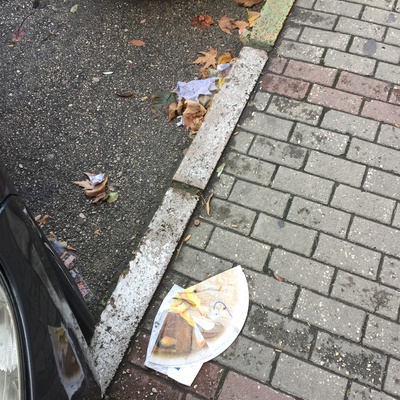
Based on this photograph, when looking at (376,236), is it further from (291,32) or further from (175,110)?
(291,32)

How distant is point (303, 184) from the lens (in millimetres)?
3045

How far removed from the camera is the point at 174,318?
265 cm

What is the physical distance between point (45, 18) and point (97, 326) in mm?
2838

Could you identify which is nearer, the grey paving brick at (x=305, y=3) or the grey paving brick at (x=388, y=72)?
the grey paving brick at (x=388, y=72)

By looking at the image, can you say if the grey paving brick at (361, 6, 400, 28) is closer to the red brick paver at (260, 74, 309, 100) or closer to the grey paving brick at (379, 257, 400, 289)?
the red brick paver at (260, 74, 309, 100)

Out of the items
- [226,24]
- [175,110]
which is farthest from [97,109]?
[226,24]

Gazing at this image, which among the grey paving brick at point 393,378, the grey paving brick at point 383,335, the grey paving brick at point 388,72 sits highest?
the grey paving brick at point 388,72

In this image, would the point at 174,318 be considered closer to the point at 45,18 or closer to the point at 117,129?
the point at 117,129

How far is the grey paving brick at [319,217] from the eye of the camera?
2.87m

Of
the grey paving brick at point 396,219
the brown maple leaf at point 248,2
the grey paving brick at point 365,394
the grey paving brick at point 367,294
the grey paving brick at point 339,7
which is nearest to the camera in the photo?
the grey paving brick at point 365,394

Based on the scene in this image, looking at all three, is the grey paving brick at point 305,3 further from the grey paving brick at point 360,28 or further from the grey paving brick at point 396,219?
the grey paving brick at point 396,219

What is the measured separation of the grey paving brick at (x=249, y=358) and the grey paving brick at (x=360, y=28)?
8.12 feet

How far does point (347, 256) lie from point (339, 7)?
7.04 feet

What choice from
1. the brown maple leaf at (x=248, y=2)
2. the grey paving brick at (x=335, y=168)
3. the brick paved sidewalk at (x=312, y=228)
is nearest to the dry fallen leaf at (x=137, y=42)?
the brown maple leaf at (x=248, y=2)
